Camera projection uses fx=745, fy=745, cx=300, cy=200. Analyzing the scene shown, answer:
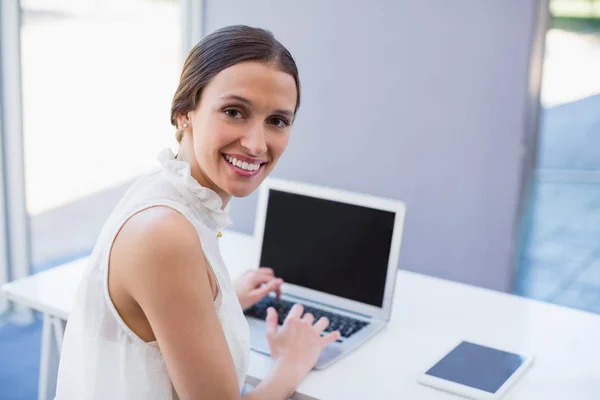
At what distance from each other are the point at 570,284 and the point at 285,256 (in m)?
2.05

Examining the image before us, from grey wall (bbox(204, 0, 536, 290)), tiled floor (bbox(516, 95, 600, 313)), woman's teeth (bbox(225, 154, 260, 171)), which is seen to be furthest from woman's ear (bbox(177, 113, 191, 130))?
tiled floor (bbox(516, 95, 600, 313))

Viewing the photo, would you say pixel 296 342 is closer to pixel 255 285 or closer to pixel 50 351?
pixel 255 285

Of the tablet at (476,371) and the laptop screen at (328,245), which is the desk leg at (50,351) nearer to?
the laptop screen at (328,245)

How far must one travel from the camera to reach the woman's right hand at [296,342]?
1577 millimetres

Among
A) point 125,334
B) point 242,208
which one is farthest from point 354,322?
point 242,208

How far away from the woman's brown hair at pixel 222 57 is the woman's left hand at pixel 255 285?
2.18 feet

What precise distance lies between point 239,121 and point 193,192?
159 millimetres

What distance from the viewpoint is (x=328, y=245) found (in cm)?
195

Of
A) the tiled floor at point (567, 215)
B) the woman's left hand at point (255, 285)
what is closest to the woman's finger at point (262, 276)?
the woman's left hand at point (255, 285)

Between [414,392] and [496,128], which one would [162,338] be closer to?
[414,392]

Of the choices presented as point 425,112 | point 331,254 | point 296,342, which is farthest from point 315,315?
point 425,112

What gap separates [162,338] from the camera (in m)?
1.20

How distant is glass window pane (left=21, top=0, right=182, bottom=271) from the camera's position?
3.86 metres

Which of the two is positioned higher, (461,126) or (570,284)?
(461,126)
